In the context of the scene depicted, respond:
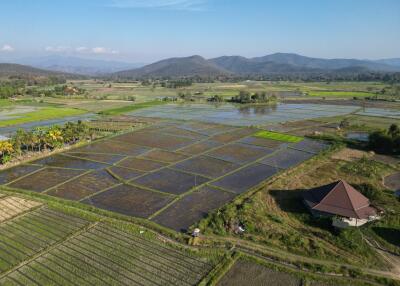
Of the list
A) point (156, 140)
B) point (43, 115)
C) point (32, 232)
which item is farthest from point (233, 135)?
point (43, 115)

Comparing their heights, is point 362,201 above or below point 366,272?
above

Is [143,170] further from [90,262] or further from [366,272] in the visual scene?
[366,272]

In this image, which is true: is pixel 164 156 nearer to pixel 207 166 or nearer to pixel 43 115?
pixel 207 166

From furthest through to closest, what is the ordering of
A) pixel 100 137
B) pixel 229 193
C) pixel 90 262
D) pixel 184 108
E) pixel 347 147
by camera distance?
pixel 184 108 < pixel 100 137 < pixel 347 147 < pixel 229 193 < pixel 90 262

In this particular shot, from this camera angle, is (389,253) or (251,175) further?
(251,175)

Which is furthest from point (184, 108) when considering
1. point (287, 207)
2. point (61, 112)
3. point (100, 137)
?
point (287, 207)

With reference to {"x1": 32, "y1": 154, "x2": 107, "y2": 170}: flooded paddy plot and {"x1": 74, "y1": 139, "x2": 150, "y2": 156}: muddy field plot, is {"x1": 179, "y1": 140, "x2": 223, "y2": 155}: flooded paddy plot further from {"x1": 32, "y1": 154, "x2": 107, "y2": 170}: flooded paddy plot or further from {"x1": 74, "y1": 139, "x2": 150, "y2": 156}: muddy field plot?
{"x1": 32, "y1": 154, "x2": 107, "y2": 170}: flooded paddy plot

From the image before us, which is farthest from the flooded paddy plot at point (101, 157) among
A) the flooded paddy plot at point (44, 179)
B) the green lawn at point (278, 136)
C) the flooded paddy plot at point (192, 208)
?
the green lawn at point (278, 136)
